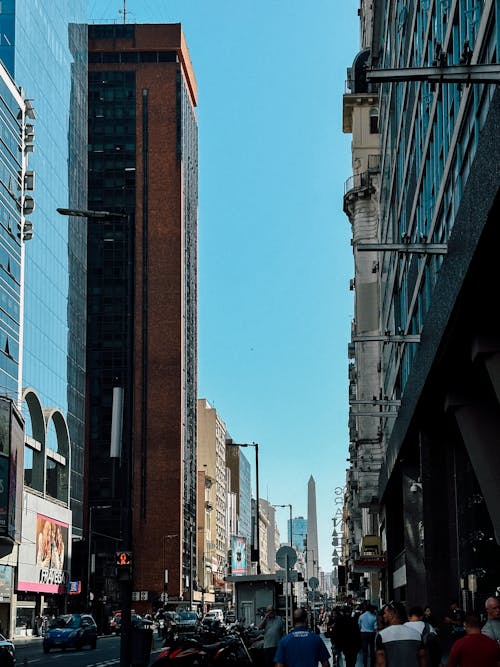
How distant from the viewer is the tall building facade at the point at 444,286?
52.5 ft

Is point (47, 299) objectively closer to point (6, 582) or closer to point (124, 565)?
point (6, 582)

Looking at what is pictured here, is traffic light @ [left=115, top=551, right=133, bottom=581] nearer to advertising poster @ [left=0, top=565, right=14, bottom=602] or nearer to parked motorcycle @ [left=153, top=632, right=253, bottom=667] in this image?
parked motorcycle @ [left=153, top=632, right=253, bottom=667]

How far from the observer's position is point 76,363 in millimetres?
107625

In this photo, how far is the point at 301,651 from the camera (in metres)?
13.8

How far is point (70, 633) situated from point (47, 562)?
126ft

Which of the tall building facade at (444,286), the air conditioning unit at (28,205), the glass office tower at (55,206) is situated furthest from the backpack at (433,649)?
the air conditioning unit at (28,205)

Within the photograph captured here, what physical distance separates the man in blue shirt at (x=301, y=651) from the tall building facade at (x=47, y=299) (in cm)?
6669

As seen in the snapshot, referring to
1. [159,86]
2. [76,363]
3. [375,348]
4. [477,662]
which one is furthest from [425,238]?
[159,86]

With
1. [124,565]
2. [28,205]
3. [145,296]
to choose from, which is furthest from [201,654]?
[145,296]

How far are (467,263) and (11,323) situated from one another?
68.9m

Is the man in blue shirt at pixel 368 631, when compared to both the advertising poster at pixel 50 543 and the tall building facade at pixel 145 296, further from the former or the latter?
the tall building facade at pixel 145 296

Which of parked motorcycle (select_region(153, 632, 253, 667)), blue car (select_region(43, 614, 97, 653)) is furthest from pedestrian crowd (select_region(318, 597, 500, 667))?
blue car (select_region(43, 614, 97, 653))

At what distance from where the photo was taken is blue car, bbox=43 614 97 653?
172 feet

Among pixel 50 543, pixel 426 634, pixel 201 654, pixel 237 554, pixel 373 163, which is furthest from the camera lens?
pixel 237 554
